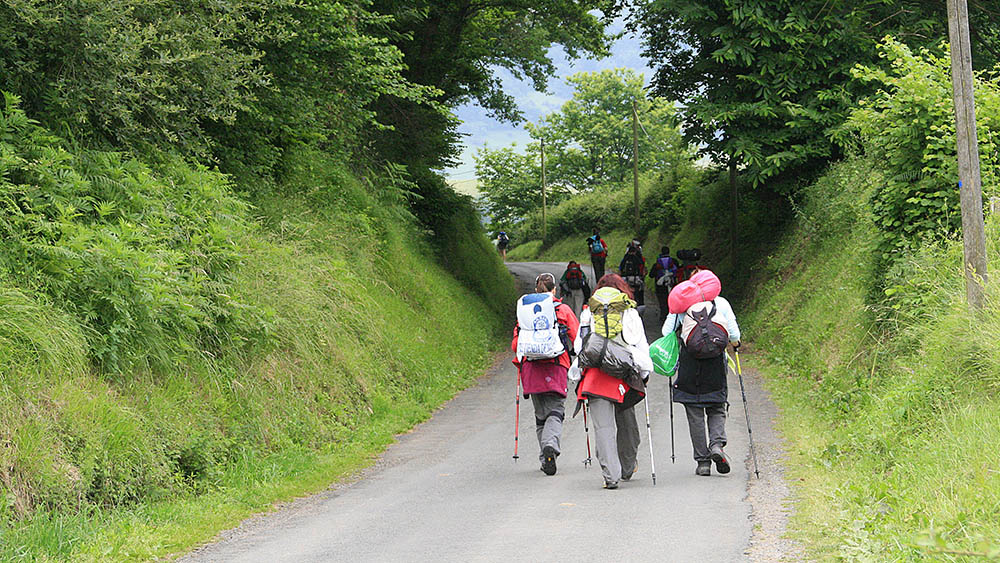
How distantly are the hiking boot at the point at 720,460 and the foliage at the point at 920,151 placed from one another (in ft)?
13.9

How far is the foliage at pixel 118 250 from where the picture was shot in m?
8.66

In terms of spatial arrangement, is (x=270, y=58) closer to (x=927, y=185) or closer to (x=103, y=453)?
(x=103, y=453)

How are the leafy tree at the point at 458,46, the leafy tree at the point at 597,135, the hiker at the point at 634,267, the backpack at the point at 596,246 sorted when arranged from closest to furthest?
the leafy tree at the point at 458,46 → the hiker at the point at 634,267 → the backpack at the point at 596,246 → the leafy tree at the point at 597,135

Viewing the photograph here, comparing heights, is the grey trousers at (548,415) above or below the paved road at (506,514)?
above

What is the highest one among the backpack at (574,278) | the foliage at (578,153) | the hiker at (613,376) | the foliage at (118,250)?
the foliage at (578,153)

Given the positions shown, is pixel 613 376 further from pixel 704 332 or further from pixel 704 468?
pixel 704 468

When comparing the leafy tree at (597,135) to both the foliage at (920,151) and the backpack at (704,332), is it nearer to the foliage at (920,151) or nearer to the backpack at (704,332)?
the foliage at (920,151)

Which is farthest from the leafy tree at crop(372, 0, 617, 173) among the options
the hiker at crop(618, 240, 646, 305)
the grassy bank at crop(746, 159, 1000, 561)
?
the grassy bank at crop(746, 159, 1000, 561)

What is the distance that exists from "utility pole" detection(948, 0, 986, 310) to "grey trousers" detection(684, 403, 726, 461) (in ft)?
8.73

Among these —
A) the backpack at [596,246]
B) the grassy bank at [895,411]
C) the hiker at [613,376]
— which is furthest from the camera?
the backpack at [596,246]

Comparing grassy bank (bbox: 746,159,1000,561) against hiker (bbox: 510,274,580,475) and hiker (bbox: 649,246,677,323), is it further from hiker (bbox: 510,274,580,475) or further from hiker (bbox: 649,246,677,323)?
hiker (bbox: 649,246,677,323)

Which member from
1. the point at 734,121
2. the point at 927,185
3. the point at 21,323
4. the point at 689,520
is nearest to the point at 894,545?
the point at 689,520

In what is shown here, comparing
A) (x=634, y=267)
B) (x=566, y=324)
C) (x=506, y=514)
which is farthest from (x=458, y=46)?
(x=506, y=514)

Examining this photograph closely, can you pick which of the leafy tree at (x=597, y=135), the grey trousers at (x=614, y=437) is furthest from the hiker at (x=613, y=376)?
the leafy tree at (x=597, y=135)
